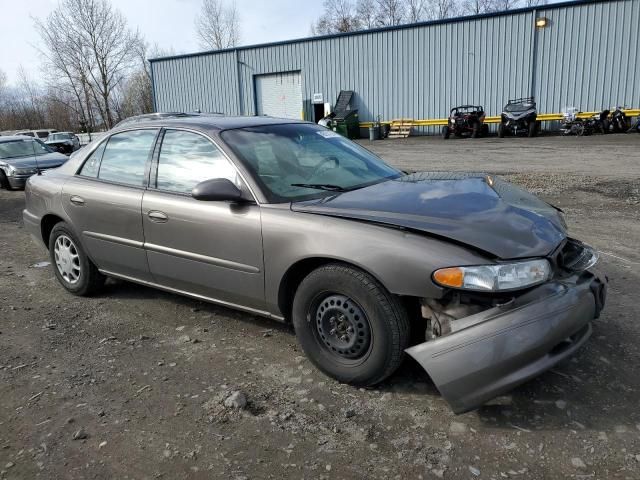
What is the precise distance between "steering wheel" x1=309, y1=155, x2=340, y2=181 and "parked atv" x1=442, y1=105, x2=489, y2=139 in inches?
865

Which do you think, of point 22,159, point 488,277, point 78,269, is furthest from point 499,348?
point 22,159

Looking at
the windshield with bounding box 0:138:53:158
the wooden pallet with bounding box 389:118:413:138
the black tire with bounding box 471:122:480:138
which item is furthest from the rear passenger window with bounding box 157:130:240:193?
the wooden pallet with bounding box 389:118:413:138

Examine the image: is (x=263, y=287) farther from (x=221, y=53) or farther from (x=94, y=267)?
(x=221, y=53)

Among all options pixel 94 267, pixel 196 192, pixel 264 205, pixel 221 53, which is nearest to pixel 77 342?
pixel 94 267

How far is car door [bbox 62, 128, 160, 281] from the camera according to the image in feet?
13.4

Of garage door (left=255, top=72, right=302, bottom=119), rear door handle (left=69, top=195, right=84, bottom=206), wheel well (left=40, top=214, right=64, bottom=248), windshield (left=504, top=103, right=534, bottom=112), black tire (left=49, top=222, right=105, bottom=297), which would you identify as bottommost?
black tire (left=49, top=222, right=105, bottom=297)

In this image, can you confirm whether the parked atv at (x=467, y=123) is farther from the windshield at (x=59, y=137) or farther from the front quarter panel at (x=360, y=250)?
the front quarter panel at (x=360, y=250)

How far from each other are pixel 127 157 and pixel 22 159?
38.6ft

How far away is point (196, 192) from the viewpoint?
3.30m

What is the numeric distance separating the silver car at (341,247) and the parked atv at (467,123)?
21.5m

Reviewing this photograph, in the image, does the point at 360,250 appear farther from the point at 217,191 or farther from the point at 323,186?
the point at 217,191

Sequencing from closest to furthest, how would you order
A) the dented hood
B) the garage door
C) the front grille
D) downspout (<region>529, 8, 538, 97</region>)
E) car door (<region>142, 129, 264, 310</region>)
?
the dented hood, the front grille, car door (<region>142, 129, 264, 310</region>), downspout (<region>529, 8, 538, 97</region>), the garage door

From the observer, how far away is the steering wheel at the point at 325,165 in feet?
12.3

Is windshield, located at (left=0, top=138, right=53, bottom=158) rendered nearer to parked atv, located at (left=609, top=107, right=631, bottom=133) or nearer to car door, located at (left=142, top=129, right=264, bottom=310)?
car door, located at (left=142, top=129, right=264, bottom=310)
